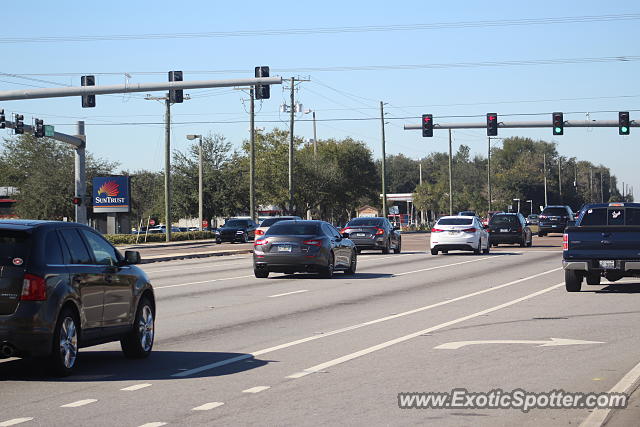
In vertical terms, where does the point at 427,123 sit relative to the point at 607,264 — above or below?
above

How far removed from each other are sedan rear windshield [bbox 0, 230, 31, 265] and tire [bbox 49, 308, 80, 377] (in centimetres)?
73

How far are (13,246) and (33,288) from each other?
563 mm

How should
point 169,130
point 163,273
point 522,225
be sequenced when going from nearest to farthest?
point 163,273
point 522,225
point 169,130

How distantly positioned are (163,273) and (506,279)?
10556 mm

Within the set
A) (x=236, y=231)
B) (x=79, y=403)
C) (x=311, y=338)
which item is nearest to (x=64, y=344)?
(x=79, y=403)

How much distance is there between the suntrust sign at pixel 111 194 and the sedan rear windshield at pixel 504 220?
31.0 m

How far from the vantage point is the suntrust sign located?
73.5m

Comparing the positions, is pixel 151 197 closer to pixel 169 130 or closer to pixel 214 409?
pixel 169 130

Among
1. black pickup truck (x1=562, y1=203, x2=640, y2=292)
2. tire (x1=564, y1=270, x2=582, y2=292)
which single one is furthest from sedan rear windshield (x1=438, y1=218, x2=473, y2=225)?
black pickup truck (x1=562, y1=203, x2=640, y2=292)

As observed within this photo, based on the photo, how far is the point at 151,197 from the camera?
411 ft

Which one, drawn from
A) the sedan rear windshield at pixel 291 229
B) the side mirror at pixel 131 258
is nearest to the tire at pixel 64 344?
the side mirror at pixel 131 258

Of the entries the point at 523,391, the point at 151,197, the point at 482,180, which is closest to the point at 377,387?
the point at 523,391

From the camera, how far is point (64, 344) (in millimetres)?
10820

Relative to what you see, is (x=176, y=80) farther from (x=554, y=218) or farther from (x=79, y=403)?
(x=554, y=218)
